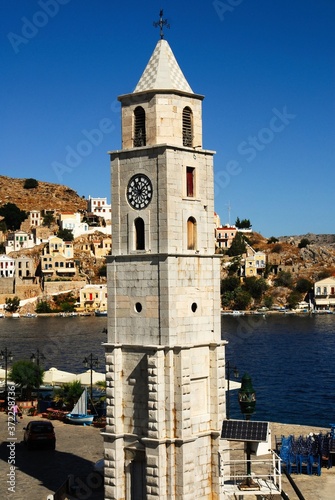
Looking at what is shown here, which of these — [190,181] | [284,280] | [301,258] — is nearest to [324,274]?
[284,280]

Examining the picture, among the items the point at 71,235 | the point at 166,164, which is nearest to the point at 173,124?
the point at 166,164

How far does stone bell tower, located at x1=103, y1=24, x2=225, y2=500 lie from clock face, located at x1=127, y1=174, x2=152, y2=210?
1.0 inches

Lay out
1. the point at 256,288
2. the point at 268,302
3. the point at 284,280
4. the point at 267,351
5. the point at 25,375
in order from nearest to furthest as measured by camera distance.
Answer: the point at 25,375 → the point at 267,351 → the point at 268,302 → the point at 256,288 → the point at 284,280

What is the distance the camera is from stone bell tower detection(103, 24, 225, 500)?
19641mm

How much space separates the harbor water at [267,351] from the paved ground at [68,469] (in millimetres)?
17112

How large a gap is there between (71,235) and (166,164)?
503 ft

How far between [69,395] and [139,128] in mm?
19496

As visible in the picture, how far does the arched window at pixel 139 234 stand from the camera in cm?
2047

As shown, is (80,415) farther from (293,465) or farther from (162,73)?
(162,73)

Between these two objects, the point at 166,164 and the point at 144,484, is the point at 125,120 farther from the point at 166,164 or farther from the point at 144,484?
the point at 144,484

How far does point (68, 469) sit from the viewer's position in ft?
81.7

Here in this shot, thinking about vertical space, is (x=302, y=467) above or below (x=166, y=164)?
below

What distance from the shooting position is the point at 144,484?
66.0 feet

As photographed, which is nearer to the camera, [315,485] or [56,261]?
[315,485]
